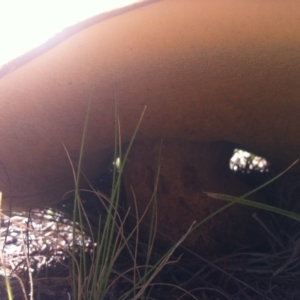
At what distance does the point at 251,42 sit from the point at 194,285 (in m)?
0.51

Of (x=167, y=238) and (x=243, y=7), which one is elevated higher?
(x=243, y=7)

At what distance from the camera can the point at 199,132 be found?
3.49 ft

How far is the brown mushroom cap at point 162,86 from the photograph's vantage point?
0.68 m

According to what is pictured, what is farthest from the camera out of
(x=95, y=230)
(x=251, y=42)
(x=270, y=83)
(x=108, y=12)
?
(x=95, y=230)

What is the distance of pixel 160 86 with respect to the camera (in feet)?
2.87

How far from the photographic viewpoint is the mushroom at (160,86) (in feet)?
2.23

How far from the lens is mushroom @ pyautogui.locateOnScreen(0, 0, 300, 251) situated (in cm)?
68

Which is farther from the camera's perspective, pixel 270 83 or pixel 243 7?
pixel 270 83

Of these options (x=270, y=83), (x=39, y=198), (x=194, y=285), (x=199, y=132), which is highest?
(x=270, y=83)

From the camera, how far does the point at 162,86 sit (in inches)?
34.5

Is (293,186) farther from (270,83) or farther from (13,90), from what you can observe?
(13,90)

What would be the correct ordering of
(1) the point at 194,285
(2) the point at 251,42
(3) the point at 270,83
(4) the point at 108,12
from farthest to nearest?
(1) the point at 194,285 → (3) the point at 270,83 → (2) the point at 251,42 → (4) the point at 108,12

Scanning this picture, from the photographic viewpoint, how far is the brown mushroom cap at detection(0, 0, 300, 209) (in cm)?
68

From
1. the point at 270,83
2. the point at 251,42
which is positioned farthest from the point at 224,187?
the point at 251,42
